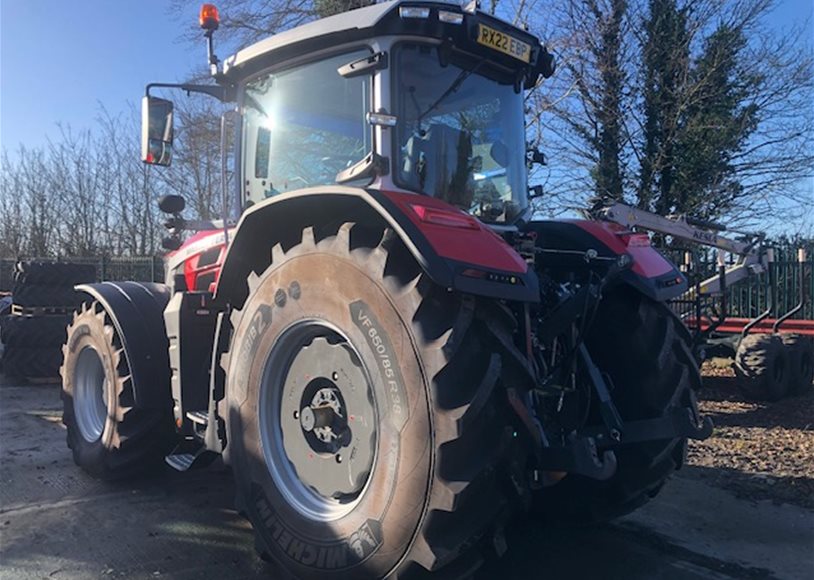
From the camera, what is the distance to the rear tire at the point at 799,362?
8672 millimetres

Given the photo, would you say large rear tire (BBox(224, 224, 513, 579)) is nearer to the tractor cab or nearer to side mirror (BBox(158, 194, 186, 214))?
the tractor cab

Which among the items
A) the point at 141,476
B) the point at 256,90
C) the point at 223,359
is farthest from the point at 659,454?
the point at 141,476

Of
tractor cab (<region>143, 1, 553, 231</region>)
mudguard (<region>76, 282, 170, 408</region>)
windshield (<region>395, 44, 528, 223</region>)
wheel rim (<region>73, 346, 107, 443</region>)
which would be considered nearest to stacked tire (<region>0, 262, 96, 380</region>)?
wheel rim (<region>73, 346, 107, 443</region>)

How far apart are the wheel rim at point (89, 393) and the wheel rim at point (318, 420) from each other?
2.56 meters

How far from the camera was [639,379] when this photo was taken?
3605 millimetres

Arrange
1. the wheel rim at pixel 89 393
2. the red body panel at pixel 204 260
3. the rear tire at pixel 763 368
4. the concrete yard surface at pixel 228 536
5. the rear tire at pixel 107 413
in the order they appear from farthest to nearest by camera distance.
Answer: the rear tire at pixel 763 368 → the wheel rim at pixel 89 393 → the rear tire at pixel 107 413 → the red body panel at pixel 204 260 → the concrete yard surface at pixel 228 536

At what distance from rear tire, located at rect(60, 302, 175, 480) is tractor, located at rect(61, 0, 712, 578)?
0.06 metres

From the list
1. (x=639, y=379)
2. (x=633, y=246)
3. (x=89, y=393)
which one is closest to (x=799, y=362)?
(x=633, y=246)

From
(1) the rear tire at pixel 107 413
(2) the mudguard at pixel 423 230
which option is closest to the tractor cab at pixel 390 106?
(2) the mudguard at pixel 423 230

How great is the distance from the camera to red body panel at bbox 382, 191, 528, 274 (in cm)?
267

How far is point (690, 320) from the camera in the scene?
9.81 m

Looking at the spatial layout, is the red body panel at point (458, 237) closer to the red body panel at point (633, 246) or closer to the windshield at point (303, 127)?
the windshield at point (303, 127)

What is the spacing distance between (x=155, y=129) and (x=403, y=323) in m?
2.44

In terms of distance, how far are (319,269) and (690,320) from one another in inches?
317
